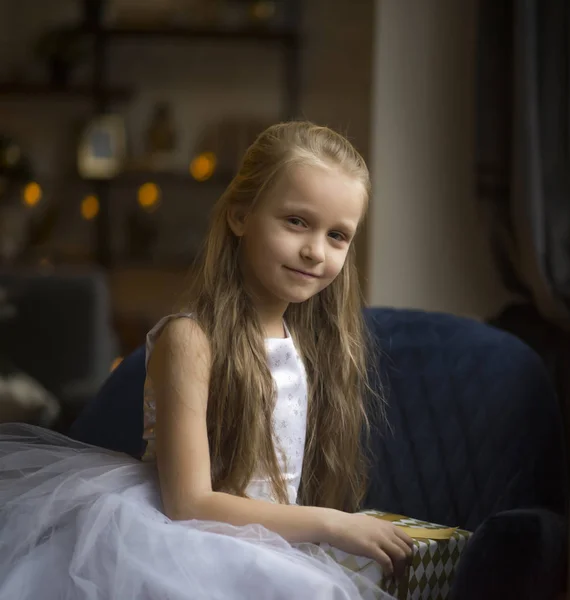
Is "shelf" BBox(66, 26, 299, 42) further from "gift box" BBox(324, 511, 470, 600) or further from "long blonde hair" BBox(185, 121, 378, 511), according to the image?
"gift box" BBox(324, 511, 470, 600)

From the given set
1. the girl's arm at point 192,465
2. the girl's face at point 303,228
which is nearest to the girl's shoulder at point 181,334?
the girl's arm at point 192,465

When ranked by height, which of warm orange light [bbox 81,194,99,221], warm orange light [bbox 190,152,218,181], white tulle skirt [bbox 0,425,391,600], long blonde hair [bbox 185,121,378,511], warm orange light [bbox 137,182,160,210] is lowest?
warm orange light [bbox 81,194,99,221]

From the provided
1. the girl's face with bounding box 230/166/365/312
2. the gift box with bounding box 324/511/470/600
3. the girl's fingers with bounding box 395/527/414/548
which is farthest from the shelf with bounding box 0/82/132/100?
the girl's fingers with bounding box 395/527/414/548

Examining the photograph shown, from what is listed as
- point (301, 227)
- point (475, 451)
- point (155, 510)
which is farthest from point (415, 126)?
point (155, 510)

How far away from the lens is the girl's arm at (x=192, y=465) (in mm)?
1054

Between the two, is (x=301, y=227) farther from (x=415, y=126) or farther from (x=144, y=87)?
(x=144, y=87)

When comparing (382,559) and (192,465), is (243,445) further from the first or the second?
(382,559)

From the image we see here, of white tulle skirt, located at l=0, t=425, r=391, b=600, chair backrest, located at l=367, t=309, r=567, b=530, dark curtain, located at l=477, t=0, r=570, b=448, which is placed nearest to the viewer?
white tulle skirt, located at l=0, t=425, r=391, b=600

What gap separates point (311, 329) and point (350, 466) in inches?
8.3

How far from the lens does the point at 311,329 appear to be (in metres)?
1.33

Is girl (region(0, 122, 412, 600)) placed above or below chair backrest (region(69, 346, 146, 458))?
above

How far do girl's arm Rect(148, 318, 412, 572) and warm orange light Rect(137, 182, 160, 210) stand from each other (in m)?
3.45

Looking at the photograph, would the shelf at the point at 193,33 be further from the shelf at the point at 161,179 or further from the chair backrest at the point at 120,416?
the chair backrest at the point at 120,416

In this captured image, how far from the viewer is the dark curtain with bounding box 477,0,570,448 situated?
8.36 ft
